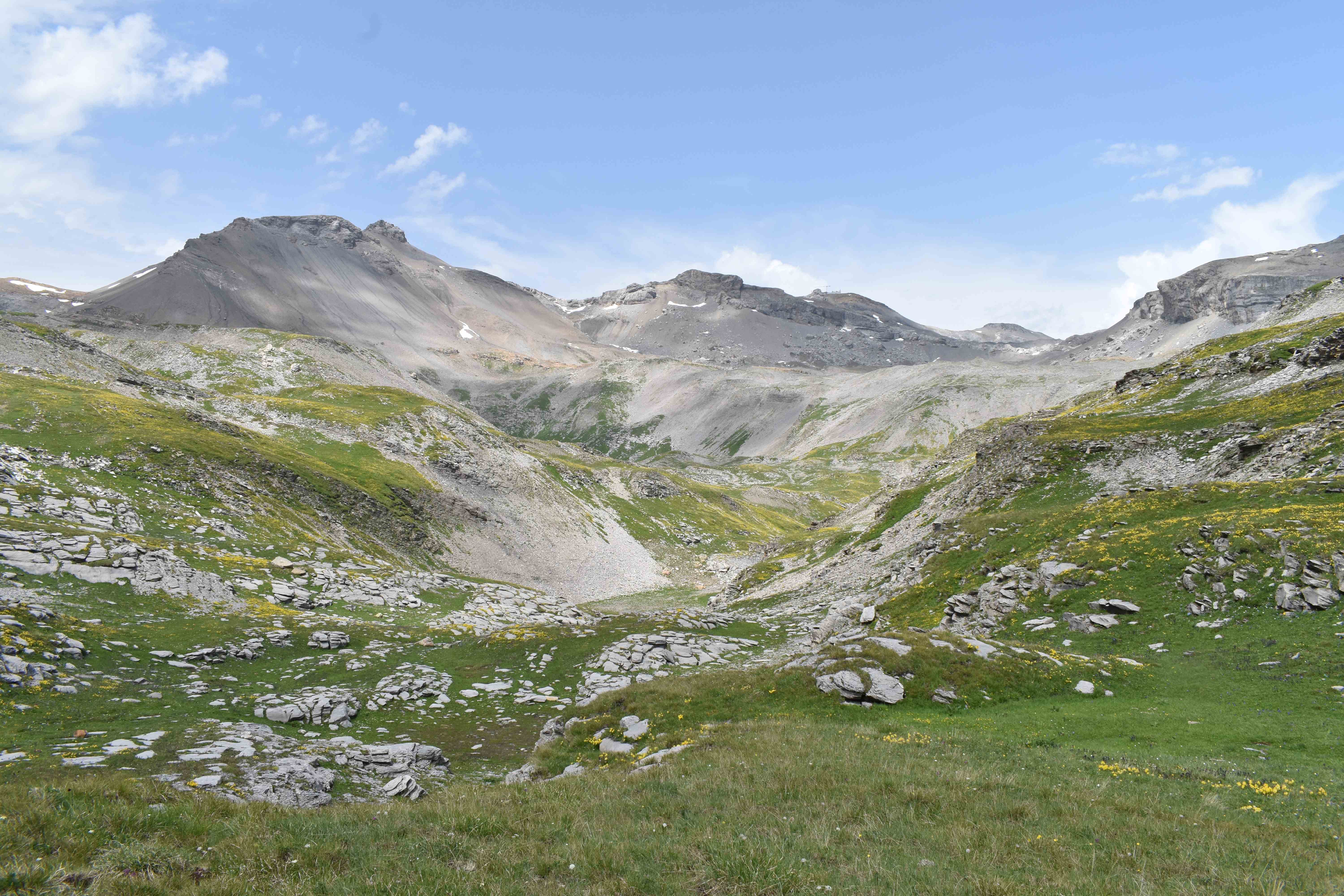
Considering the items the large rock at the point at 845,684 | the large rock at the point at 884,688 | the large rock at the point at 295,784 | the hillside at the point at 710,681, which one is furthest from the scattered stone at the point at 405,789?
the large rock at the point at 884,688

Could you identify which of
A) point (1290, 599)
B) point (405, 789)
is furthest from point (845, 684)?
point (1290, 599)

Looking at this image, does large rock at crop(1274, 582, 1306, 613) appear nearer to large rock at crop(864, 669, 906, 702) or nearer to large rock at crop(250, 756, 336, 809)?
large rock at crop(864, 669, 906, 702)

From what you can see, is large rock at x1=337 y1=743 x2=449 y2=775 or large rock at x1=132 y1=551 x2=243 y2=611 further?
large rock at x1=132 y1=551 x2=243 y2=611

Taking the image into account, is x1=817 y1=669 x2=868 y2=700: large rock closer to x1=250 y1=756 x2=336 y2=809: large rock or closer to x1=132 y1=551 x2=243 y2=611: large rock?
x1=250 y1=756 x2=336 y2=809: large rock

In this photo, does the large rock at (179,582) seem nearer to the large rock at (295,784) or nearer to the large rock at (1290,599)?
the large rock at (295,784)

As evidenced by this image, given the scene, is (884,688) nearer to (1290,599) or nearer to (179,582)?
(1290,599)

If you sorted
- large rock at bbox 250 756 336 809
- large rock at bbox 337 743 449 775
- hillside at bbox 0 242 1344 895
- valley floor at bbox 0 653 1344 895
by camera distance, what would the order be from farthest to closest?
large rock at bbox 337 743 449 775, large rock at bbox 250 756 336 809, hillside at bbox 0 242 1344 895, valley floor at bbox 0 653 1344 895

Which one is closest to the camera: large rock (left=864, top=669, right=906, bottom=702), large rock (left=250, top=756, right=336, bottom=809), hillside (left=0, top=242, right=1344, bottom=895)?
hillside (left=0, top=242, right=1344, bottom=895)

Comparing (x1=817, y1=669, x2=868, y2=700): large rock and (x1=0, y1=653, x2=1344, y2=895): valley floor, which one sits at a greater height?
Result: (x1=0, y1=653, x2=1344, y2=895): valley floor

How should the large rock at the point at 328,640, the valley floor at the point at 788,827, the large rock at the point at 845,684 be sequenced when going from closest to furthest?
1. the valley floor at the point at 788,827
2. the large rock at the point at 845,684
3. the large rock at the point at 328,640

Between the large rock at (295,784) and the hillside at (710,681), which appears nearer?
the hillside at (710,681)

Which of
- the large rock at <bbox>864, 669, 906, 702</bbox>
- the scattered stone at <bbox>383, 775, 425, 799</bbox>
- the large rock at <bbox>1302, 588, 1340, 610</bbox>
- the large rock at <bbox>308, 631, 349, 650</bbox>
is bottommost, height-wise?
the large rock at <bbox>308, 631, 349, 650</bbox>

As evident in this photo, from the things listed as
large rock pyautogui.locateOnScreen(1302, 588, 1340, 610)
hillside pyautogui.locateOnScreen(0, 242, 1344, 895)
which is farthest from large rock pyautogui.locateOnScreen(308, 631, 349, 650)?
large rock pyautogui.locateOnScreen(1302, 588, 1340, 610)

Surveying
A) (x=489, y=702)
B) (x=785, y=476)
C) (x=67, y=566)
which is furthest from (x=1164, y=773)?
(x=785, y=476)
